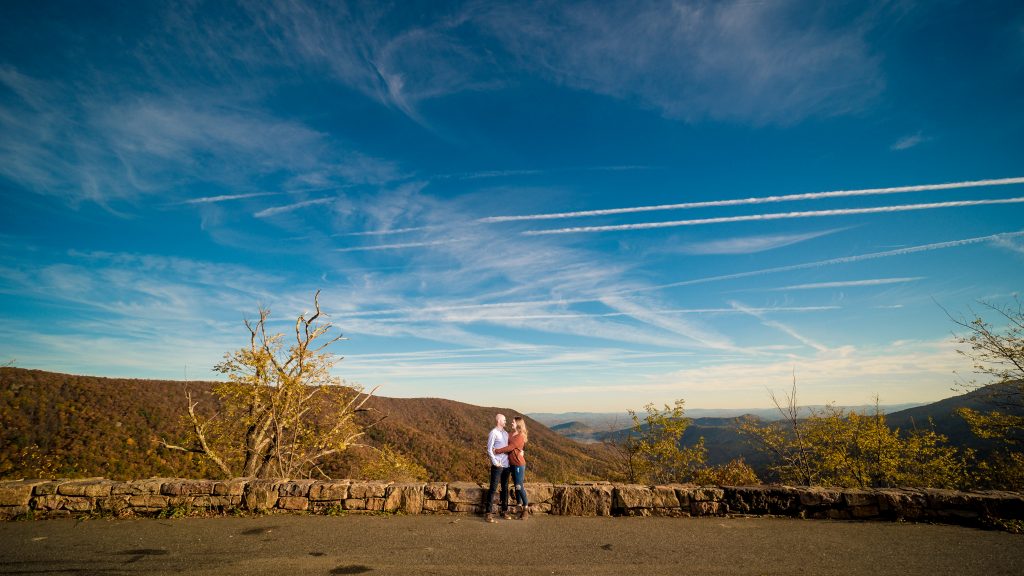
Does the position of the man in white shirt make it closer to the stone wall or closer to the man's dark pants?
the man's dark pants

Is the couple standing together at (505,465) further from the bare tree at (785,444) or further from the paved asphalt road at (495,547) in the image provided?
the bare tree at (785,444)

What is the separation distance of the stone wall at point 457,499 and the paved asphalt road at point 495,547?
1.12 feet

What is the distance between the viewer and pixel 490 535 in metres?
6.44

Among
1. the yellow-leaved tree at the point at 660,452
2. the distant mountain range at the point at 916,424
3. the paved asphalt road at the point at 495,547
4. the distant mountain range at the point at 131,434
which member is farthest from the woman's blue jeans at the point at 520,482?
the yellow-leaved tree at the point at 660,452

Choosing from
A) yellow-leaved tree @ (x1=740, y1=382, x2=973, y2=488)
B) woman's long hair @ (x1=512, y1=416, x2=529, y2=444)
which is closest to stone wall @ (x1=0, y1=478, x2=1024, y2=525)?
woman's long hair @ (x1=512, y1=416, x2=529, y2=444)

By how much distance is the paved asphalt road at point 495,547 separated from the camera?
17.3ft

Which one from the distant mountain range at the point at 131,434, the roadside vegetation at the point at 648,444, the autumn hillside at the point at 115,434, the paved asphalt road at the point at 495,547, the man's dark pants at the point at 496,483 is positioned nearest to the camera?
the paved asphalt road at the point at 495,547

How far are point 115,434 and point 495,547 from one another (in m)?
50.0

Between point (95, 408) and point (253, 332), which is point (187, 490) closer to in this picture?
point (253, 332)

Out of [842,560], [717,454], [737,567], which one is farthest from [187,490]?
[717,454]

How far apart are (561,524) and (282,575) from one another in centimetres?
430

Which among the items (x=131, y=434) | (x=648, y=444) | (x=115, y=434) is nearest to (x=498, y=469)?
(x=648, y=444)

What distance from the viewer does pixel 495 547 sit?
5.94 meters

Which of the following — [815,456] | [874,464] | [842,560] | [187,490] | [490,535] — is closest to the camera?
[842,560]
